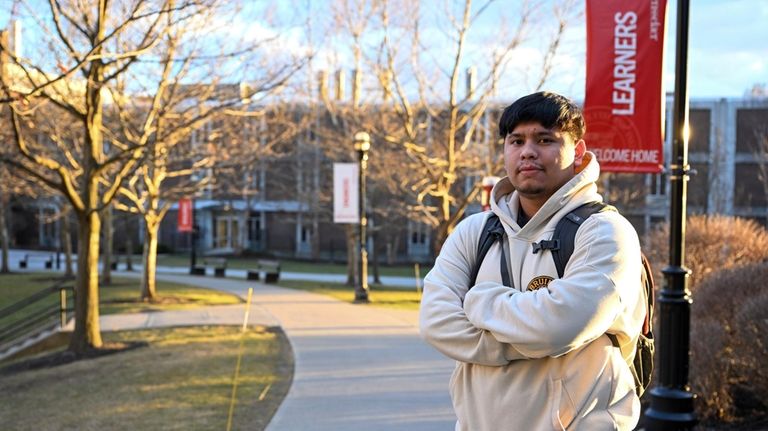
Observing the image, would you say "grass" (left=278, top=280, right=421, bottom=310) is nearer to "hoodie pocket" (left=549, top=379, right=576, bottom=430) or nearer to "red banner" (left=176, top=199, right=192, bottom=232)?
"red banner" (left=176, top=199, right=192, bottom=232)

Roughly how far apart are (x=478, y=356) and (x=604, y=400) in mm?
399

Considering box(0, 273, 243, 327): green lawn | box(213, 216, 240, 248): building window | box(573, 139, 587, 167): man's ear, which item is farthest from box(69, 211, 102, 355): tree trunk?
box(213, 216, 240, 248): building window

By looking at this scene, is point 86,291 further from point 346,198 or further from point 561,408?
point 561,408

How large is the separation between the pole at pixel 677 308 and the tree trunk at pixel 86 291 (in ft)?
31.1

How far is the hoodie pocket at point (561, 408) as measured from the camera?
208 cm

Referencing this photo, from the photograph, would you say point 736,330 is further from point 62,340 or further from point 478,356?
point 62,340

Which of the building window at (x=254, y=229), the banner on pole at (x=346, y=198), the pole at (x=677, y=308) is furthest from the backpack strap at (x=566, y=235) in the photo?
the building window at (x=254, y=229)

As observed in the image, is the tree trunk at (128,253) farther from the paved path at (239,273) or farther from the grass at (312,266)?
the grass at (312,266)

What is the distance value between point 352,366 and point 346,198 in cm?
979

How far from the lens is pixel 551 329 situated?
6.59 ft

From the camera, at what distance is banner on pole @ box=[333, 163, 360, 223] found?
61.2 feet

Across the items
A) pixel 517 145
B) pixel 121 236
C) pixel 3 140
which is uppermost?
A: pixel 3 140

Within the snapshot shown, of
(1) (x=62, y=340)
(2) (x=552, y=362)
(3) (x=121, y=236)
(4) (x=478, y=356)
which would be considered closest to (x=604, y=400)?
(2) (x=552, y=362)

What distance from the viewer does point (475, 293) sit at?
87.6 inches
